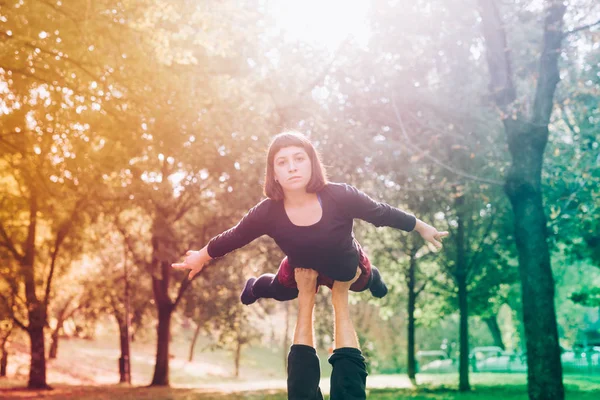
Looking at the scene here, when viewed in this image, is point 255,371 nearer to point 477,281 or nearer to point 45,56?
point 477,281

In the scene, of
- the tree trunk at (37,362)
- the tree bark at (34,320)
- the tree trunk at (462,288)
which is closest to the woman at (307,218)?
the tree trunk at (462,288)

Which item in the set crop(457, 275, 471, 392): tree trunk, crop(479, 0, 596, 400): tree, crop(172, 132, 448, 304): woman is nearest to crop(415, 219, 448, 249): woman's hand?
crop(172, 132, 448, 304): woman

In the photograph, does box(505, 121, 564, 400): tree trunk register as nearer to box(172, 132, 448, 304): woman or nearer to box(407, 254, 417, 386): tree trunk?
box(172, 132, 448, 304): woman

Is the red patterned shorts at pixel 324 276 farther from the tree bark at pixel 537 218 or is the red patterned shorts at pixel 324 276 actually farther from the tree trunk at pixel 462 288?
the tree trunk at pixel 462 288

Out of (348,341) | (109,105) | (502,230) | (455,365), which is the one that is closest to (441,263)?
(502,230)

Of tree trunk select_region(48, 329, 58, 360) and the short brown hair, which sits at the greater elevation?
the short brown hair

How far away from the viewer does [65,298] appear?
3725cm

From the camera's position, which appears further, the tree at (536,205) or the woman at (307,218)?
the tree at (536,205)

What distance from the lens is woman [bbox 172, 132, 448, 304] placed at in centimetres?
384

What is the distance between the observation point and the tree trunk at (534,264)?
10336 millimetres

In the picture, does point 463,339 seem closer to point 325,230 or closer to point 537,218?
point 537,218

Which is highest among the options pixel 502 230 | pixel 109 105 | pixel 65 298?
pixel 109 105

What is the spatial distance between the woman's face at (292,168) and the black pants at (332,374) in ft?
3.49

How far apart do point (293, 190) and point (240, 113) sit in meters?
10.3
